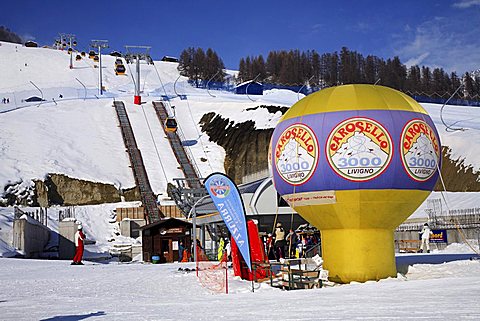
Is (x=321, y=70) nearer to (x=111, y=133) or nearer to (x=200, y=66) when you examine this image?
(x=200, y=66)

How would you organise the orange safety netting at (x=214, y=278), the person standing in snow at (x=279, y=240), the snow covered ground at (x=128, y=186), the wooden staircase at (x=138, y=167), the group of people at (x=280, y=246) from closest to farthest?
the snow covered ground at (x=128, y=186) < the orange safety netting at (x=214, y=278) < the group of people at (x=280, y=246) < the person standing in snow at (x=279, y=240) < the wooden staircase at (x=138, y=167)

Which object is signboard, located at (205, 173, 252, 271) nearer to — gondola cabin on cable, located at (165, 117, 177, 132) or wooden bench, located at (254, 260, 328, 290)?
wooden bench, located at (254, 260, 328, 290)

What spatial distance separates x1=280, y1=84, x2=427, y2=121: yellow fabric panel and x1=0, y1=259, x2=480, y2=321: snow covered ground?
4.23 meters

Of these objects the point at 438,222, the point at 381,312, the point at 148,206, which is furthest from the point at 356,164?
the point at 148,206

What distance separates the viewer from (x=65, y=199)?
50062 mm

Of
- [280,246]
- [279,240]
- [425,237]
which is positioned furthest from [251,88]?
[279,240]

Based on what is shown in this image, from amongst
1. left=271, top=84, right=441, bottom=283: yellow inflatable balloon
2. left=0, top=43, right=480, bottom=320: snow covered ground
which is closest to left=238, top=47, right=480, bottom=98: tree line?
left=0, top=43, right=480, bottom=320: snow covered ground

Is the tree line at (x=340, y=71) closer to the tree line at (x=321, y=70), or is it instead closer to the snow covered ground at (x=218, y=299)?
the tree line at (x=321, y=70)

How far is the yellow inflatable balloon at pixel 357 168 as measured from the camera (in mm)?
14453

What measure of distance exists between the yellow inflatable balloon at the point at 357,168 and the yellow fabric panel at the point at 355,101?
0.02m

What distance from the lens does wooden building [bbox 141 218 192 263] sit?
3006 centimetres

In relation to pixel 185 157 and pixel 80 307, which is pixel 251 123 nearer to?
pixel 185 157

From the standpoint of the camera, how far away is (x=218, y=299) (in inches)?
464

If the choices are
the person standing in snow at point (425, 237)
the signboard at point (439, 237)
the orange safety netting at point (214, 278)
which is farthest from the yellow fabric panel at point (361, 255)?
the signboard at point (439, 237)
